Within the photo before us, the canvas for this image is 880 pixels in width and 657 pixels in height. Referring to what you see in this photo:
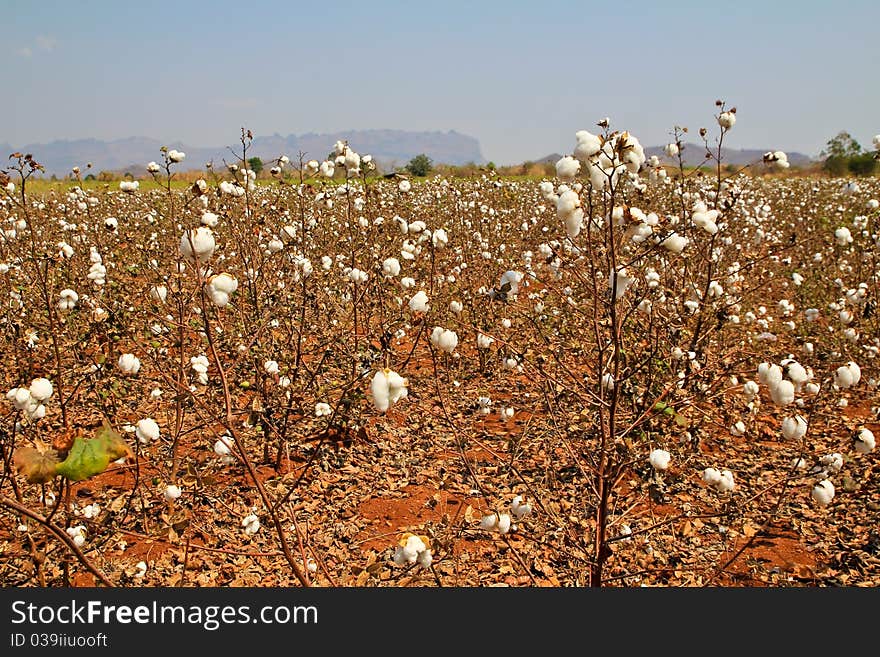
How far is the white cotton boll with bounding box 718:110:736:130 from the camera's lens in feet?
12.1

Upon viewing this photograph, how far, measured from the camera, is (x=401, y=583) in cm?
301

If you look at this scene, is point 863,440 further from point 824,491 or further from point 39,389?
point 39,389

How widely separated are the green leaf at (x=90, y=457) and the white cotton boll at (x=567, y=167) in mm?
1367

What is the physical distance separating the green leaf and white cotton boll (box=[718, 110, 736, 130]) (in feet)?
12.0

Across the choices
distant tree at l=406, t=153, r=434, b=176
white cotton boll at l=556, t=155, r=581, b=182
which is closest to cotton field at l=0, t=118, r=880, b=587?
white cotton boll at l=556, t=155, r=581, b=182

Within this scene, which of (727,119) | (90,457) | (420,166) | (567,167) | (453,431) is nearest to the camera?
(90,457)

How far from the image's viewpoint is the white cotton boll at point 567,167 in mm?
1837

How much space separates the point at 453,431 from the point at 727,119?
8.61 feet

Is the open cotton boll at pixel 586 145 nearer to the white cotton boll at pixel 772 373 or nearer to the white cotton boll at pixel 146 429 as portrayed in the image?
the white cotton boll at pixel 772 373

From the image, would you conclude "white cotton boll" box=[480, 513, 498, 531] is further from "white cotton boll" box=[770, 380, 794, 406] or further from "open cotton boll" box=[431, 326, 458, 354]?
"white cotton boll" box=[770, 380, 794, 406]

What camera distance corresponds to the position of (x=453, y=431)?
254 cm

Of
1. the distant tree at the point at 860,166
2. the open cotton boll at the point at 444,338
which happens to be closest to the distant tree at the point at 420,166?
the distant tree at the point at 860,166

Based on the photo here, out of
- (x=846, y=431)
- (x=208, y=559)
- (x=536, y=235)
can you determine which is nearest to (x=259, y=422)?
(x=208, y=559)

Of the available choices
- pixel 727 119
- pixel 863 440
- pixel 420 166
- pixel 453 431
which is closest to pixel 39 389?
pixel 453 431
